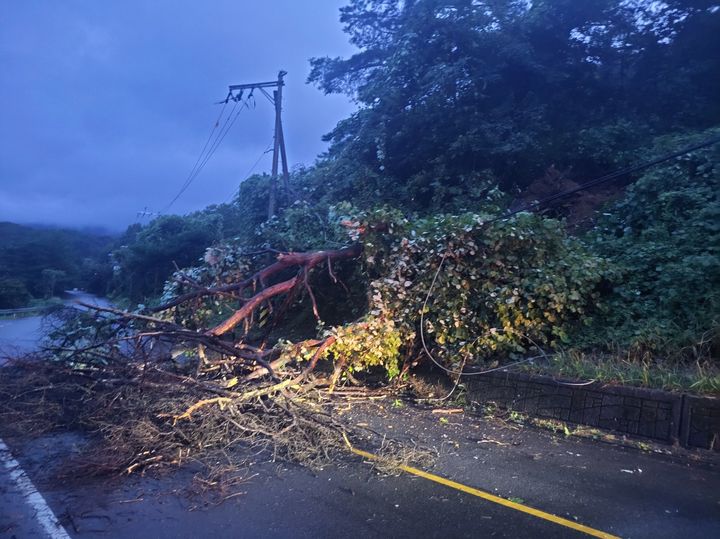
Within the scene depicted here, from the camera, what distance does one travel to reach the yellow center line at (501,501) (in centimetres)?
495

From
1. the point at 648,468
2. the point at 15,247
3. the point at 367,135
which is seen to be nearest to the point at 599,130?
the point at 367,135

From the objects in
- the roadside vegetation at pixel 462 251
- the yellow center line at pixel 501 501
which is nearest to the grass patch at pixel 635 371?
the roadside vegetation at pixel 462 251

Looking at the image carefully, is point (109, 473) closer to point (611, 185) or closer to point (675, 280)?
point (675, 280)

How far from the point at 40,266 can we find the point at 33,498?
71.8ft

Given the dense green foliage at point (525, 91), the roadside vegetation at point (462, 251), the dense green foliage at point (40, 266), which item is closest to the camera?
the roadside vegetation at point (462, 251)

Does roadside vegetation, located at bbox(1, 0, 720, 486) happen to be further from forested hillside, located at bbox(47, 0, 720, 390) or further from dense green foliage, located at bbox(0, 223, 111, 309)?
dense green foliage, located at bbox(0, 223, 111, 309)

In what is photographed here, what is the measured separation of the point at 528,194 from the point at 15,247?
19971 mm

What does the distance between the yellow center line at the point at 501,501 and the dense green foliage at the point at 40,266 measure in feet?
66.5

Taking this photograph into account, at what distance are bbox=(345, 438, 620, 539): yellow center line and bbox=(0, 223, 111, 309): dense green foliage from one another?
2027 cm

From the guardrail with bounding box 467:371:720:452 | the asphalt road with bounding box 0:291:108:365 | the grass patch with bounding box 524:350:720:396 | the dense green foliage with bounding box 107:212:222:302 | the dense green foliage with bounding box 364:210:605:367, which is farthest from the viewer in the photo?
the dense green foliage with bounding box 107:212:222:302

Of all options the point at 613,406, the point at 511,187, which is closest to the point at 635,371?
the point at 613,406

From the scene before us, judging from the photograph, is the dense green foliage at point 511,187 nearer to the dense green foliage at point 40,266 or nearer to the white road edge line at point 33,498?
the white road edge line at point 33,498

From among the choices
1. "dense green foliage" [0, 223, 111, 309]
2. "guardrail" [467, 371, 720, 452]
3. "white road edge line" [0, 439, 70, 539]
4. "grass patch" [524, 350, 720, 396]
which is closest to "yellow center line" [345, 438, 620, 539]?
"guardrail" [467, 371, 720, 452]

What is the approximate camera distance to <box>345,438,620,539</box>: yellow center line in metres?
4.95
